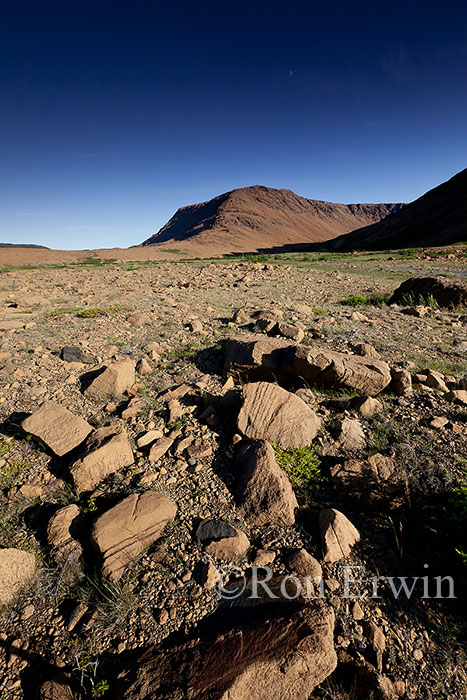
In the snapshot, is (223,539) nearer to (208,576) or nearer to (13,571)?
(208,576)

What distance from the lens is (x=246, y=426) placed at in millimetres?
3123

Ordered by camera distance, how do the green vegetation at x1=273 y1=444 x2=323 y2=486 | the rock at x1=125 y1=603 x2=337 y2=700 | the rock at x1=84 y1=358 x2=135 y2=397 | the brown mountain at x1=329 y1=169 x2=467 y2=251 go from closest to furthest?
1. the rock at x1=125 y1=603 x2=337 y2=700
2. the green vegetation at x1=273 y1=444 x2=323 y2=486
3. the rock at x1=84 y1=358 x2=135 y2=397
4. the brown mountain at x1=329 y1=169 x2=467 y2=251

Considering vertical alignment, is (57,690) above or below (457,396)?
below

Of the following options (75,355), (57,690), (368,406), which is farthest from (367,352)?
(57,690)

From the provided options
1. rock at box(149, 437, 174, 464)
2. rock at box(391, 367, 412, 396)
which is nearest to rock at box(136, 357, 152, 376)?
rock at box(149, 437, 174, 464)

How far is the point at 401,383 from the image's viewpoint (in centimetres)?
374

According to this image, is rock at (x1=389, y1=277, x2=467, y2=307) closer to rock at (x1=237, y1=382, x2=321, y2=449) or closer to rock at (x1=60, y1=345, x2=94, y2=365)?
rock at (x1=237, y1=382, x2=321, y2=449)

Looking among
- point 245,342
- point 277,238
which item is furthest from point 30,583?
A: point 277,238

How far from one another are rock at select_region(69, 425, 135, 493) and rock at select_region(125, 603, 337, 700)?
1.36 m

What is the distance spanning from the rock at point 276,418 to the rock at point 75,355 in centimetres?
270

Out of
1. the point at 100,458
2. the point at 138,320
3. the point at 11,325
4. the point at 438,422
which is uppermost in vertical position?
the point at 11,325

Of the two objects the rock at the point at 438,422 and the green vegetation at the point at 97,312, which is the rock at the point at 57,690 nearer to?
the rock at the point at 438,422

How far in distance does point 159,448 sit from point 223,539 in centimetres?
109

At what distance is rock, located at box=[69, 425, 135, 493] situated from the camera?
2.64 m
